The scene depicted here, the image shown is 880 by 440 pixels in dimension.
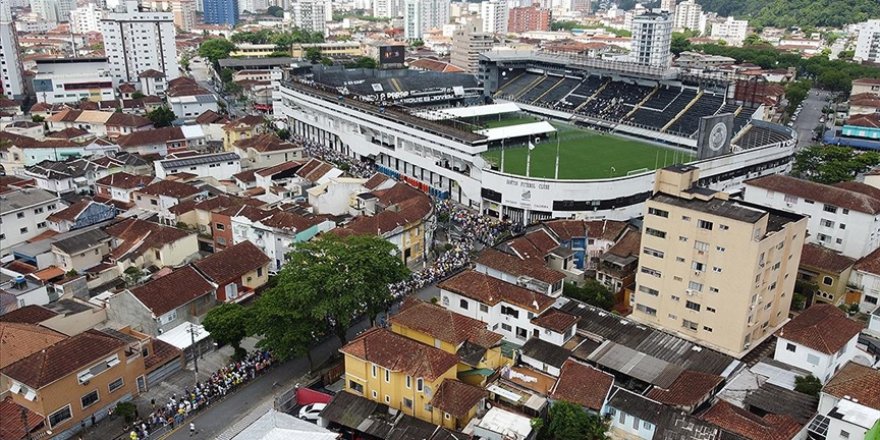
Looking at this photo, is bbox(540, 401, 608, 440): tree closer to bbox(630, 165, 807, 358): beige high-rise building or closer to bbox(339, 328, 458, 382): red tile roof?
bbox(339, 328, 458, 382): red tile roof

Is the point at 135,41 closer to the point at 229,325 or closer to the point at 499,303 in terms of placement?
the point at 229,325

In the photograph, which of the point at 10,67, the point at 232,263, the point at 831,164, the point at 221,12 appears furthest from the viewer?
the point at 221,12

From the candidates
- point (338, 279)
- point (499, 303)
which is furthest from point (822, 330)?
point (338, 279)

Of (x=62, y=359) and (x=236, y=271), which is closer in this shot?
(x=62, y=359)

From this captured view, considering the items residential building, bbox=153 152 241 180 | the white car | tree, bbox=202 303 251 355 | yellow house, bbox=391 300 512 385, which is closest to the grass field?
residential building, bbox=153 152 241 180

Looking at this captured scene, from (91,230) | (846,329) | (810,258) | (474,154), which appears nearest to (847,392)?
(846,329)

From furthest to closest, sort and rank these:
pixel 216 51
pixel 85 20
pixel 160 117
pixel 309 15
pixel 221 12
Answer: pixel 221 12 → pixel 309 15 → pixel 85 20 → pixel 216 51 → pixel 160 117

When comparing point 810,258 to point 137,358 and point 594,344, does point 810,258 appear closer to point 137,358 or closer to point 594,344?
point 594,344
